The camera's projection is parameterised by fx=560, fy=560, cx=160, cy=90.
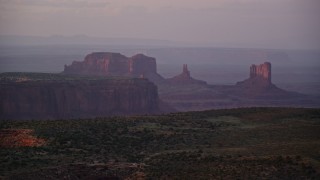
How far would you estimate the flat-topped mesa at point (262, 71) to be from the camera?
14712 centimetres

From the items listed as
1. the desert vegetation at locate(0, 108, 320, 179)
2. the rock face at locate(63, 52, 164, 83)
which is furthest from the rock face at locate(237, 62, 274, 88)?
the desert vegetation at locate(0, 108, 320, 179)

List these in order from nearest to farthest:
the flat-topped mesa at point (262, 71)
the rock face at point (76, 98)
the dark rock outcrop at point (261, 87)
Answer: the rock face at point (76, 98), the dark rock outcrop at point (261, 87), the flat-topped mesa at point (262, 71)

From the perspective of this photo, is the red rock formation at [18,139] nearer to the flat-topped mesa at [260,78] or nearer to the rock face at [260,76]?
the flat-topped mesa at [260,78]

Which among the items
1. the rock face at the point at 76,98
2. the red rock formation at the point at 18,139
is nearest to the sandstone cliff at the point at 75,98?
the rock face at the point at 76,98

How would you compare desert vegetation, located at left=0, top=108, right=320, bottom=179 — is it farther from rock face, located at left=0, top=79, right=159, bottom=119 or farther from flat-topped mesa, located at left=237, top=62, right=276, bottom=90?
flat-topped mesa, located at left=237, top=62, right=276, bottom=90

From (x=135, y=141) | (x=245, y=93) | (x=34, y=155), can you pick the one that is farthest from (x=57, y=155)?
(x=245, y=93)

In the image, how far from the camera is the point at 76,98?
91.8 m

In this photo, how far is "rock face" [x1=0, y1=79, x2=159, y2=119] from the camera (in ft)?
278

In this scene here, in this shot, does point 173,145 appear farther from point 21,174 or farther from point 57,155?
point 21,174

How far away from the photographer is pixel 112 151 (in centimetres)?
3394

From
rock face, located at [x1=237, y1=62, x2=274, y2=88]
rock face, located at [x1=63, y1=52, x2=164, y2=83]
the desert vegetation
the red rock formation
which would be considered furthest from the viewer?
rock face, located at [x1=237, y1=62, x2=274, y2=88]

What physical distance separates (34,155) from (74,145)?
3482 millimetres

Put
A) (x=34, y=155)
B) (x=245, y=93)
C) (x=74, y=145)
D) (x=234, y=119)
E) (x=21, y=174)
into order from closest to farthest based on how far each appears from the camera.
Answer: (x=21, y=174), (x=34, y=155), (x=74, y=145), (x=234, y=119), (x=245, y=93)

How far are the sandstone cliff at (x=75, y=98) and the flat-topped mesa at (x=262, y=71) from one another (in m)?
52.3
